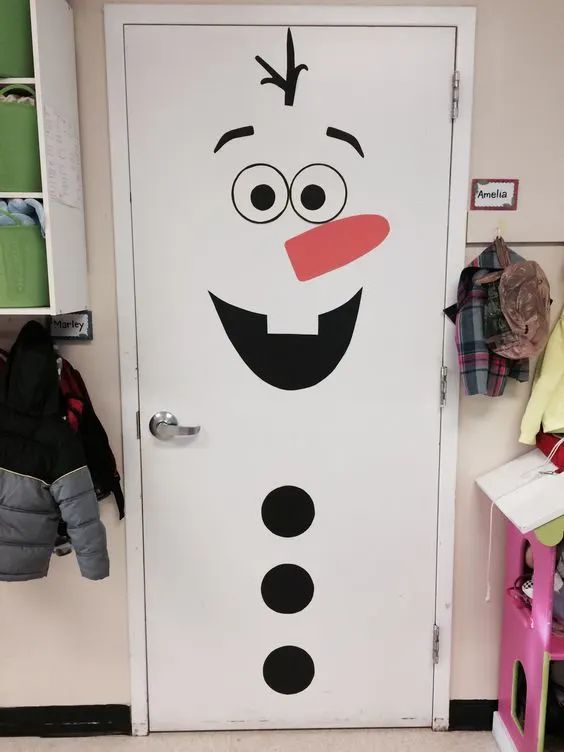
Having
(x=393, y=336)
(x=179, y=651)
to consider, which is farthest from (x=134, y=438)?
(x=393, y=336)

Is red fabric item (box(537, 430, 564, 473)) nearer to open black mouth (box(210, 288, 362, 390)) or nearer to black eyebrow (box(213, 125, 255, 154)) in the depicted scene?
open black mouth (box(210, 288, 362, 390))

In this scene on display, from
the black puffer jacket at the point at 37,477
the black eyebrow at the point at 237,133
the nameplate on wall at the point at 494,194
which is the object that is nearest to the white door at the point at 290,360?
the black eyebrow at the point at 237,133

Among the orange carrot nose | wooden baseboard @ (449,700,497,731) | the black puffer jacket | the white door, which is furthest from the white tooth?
wooden baseboard @ (449,700,497,731)

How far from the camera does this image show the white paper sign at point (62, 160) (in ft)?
5.02

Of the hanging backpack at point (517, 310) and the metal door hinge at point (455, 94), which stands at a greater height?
the metal door hinge at point (455, 94)

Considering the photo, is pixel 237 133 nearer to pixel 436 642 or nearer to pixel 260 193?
pixel 260 193

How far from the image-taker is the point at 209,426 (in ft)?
6.11

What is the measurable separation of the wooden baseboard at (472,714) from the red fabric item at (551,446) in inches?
33.8

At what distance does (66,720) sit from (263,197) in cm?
176

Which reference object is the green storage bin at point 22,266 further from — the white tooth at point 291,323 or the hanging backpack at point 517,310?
the hanging backpack at point 517,310

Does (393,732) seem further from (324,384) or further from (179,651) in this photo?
(324,384)

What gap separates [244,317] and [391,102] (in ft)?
2.40

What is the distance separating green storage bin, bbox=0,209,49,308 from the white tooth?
2.07 feet

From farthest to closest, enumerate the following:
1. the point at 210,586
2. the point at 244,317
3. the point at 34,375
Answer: the point at 210,586 < the point at 244,317 < the point at 34,375
